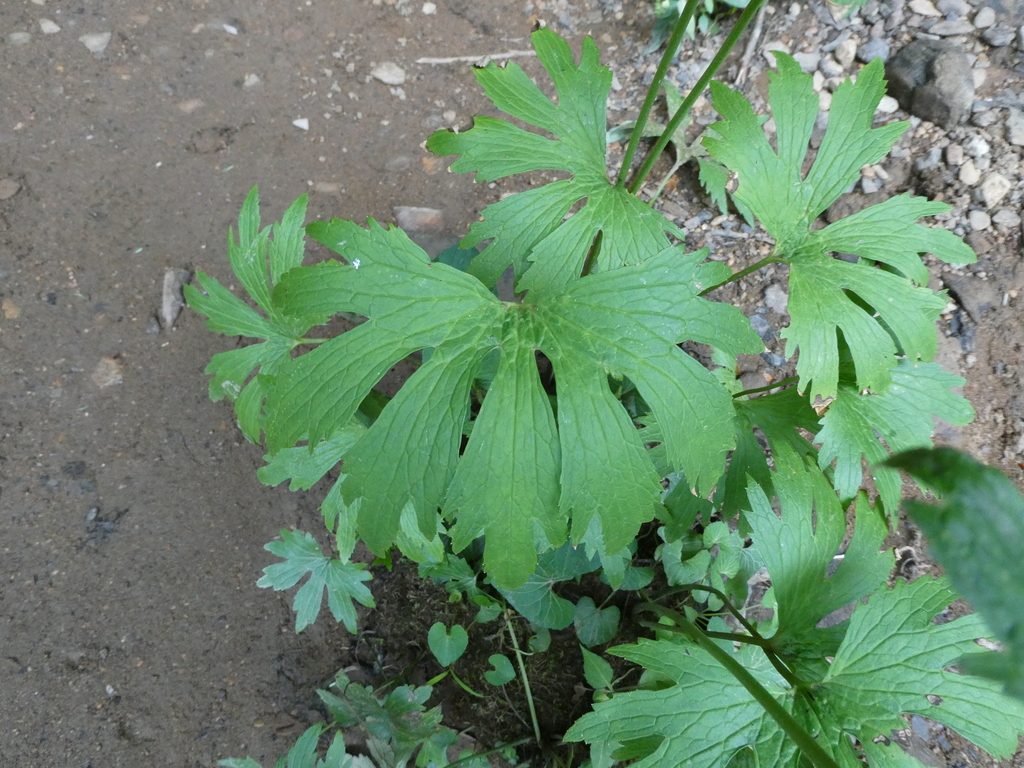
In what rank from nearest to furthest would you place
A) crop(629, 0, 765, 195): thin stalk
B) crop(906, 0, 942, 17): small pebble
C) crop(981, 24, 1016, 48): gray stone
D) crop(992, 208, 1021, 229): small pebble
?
crop(629, 0, 765, 195): thin stalk → crop(992, 208, 1021, 229): small pebble → crop(981, 24, 1016, 48): gray stone → crop(906, 0, 942, 17): small pebble

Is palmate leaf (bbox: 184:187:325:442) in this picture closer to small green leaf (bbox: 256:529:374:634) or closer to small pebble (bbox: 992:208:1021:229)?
small green leaf (bbox: 256:529:374:634)

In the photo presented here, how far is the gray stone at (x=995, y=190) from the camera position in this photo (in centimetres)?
250

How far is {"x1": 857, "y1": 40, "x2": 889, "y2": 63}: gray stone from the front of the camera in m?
2.75

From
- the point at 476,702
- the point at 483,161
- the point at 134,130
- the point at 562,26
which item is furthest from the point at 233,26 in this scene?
the point at 476,702

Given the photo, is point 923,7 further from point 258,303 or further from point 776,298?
point 258,303

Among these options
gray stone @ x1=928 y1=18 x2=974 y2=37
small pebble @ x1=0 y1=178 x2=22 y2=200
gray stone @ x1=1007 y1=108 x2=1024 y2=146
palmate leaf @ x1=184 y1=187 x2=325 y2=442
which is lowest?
small pebble @ x1=0 y1=178 x2=22 y2=200

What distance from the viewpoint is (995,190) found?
250 cm

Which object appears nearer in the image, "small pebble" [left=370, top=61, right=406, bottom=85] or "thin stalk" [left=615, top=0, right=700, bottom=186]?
"thin stalk" [left=615, top=0, right=700, bottom=186]

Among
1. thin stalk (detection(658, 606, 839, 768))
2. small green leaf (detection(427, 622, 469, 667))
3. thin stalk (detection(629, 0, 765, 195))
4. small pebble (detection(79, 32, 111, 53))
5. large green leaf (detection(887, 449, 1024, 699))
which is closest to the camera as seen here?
large green leaf (detection(887, 449, 1024, 699))

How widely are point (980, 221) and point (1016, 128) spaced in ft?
1.43

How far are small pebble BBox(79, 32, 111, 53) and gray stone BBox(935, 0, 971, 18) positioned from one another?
3880mm

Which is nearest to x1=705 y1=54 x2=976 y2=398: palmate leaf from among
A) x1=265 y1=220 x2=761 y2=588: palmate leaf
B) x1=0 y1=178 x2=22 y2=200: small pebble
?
x1=265 y1=220 x2=761 y2=588: palmate leaf

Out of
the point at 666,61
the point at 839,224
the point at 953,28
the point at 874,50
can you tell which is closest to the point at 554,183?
the point at 666,61

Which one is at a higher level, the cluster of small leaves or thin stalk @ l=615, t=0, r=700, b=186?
thin stalk @ l=615, t=0, r=700, b=186
